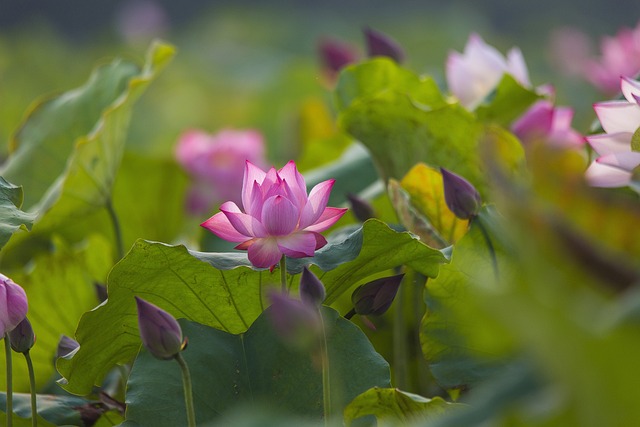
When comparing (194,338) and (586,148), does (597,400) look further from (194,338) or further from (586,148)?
(586,148)

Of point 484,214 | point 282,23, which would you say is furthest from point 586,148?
point 282,23

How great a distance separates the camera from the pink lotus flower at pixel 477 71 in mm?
799

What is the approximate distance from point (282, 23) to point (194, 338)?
4283 mm

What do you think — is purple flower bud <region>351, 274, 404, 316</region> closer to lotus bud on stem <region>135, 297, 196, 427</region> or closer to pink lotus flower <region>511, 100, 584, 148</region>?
lotus bud on stem <region>135, 297, 196, 427</region>

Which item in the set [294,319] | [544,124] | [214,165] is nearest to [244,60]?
[214,165]

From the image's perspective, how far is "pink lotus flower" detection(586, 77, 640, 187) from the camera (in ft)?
1.39

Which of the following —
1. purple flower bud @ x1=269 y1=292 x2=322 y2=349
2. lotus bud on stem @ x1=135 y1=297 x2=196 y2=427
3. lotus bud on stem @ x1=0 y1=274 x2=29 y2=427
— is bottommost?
lotus bud on stem @ x1=0 y1=274 x2=29 y2=427

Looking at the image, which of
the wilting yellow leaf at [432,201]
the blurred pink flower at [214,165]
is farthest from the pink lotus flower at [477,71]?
the blurred pink flower at [214,165]

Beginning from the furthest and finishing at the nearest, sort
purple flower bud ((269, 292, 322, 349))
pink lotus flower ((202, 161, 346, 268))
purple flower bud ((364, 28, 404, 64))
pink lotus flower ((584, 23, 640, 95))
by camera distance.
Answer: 1. pink lotus flower ((584, 23, 640, 95))
2. purple flower bud ((364, 28, 404, 64))
3. pink lotus flower ((202, 161, 346, 268))
4. purple flower bud ((269, 292, 322, 349))

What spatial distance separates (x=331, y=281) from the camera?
53 cm

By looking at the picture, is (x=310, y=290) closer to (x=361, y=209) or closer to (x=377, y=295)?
(x=377, y=295)

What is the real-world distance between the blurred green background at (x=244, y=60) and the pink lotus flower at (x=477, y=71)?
0.21 m

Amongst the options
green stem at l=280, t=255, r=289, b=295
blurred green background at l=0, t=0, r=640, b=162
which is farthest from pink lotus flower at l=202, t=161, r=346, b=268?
blurred green background at l=0, t=0, r=640, b=162

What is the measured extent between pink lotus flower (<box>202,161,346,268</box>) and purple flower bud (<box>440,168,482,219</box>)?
70 mm
